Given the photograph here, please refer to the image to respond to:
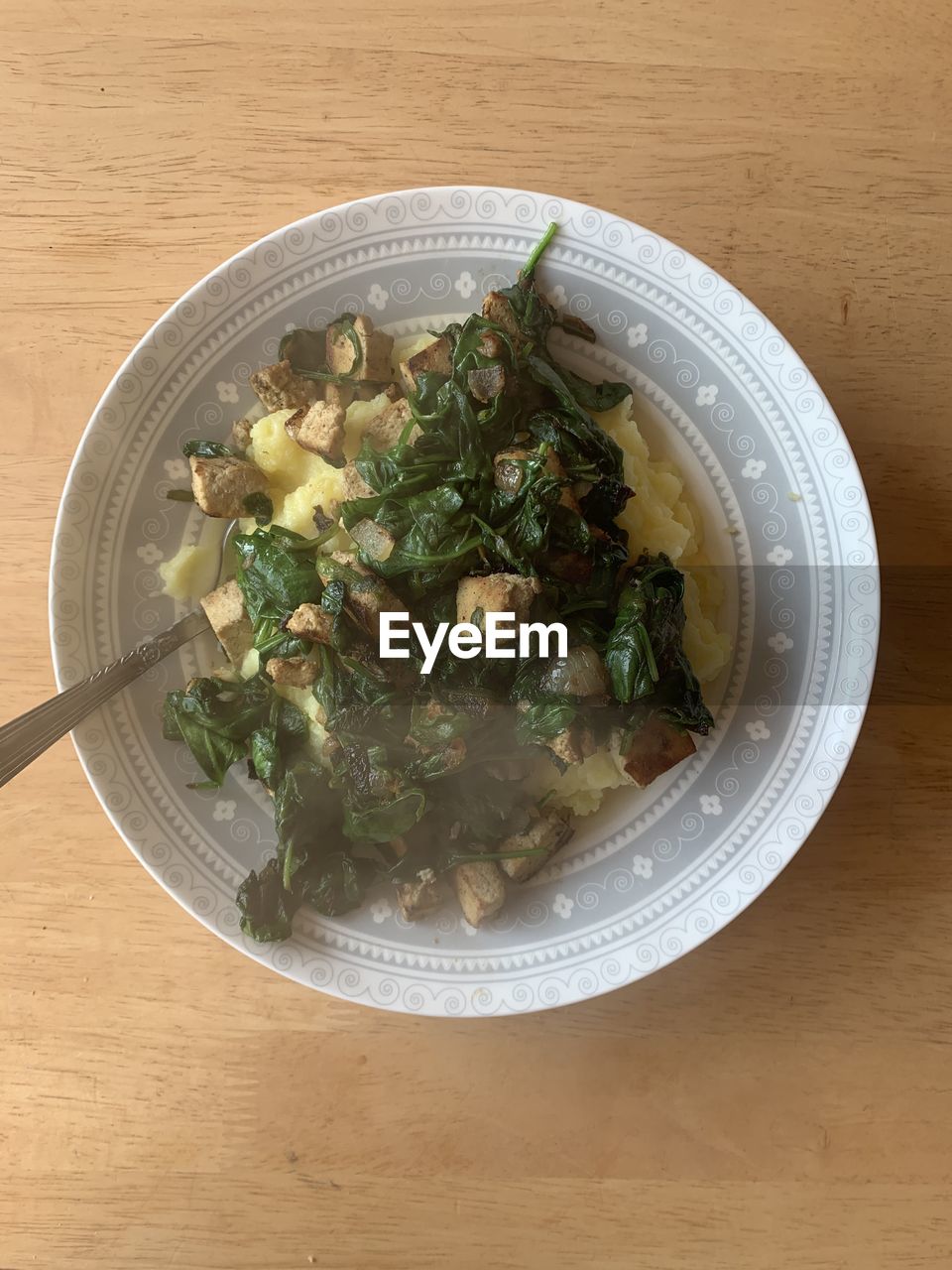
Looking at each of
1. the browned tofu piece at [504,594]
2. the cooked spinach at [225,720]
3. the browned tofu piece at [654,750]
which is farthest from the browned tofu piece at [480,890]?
the browned tofu piece at [504,594]

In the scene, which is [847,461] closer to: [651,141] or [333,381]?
[651,141]

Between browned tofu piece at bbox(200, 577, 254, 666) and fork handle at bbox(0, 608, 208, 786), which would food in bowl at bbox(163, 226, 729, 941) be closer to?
browned tofu piece at bbox(200, 577, 254, 666)

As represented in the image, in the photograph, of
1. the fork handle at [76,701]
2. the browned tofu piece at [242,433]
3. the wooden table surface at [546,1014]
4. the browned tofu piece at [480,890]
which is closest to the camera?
the fork handle at [76,701]

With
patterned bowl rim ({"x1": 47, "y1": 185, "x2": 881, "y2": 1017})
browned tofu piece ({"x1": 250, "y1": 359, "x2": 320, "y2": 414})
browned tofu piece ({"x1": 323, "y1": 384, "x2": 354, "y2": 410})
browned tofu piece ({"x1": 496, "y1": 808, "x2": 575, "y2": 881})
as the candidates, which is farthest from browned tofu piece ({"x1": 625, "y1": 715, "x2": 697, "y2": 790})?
browned tofu piece ({"x1": 250, "y1": 359, "x2": 320, "y2": 414})

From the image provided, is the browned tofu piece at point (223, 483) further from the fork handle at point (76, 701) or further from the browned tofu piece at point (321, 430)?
the fork handle at point (76, 701)

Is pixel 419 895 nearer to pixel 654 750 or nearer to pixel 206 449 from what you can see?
pixel 654 750

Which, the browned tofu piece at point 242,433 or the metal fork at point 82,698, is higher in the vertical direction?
the browned tofu piece at point 242,433
